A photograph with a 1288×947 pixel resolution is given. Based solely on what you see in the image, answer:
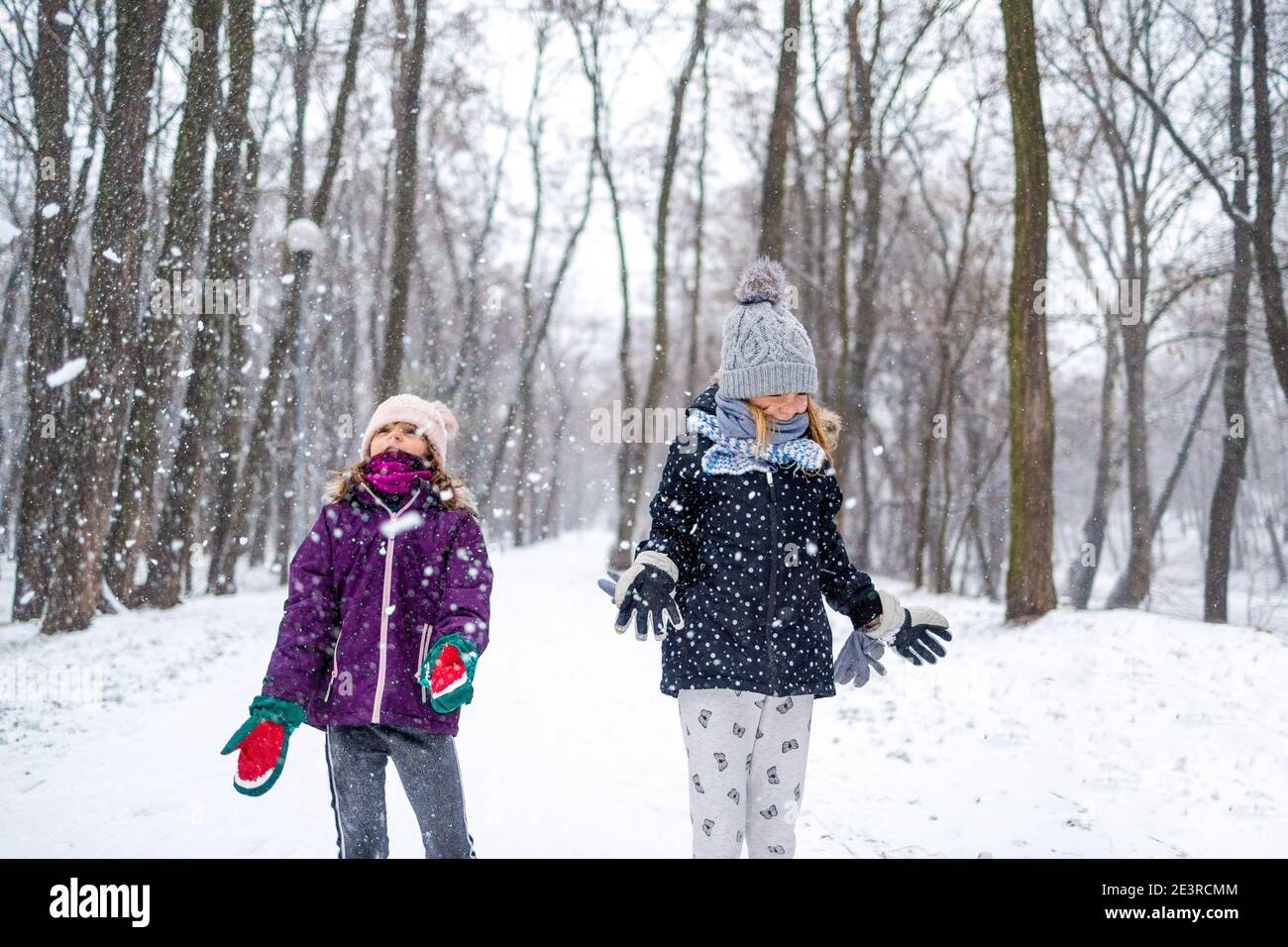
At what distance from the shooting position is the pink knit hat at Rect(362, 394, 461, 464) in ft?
9.62

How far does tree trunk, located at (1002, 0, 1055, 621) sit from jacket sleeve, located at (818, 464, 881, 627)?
6954 millimetres

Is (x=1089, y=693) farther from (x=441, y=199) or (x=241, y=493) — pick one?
(x=441, y=199)

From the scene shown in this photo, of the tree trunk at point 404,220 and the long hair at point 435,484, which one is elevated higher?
the tree trunk at point 404,220

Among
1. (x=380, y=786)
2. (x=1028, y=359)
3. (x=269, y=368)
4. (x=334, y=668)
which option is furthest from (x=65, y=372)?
(x=1028, y=359)

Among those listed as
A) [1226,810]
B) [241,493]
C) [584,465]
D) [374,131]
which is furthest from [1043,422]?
[584,465]

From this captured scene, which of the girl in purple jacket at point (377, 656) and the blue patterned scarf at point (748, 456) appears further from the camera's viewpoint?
the blue patterned scarf at point (748, 456)

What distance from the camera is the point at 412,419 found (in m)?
2.95

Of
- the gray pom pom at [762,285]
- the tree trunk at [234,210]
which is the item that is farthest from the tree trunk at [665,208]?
the gray pom pom at [762,285]

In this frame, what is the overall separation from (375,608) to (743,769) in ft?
3.93

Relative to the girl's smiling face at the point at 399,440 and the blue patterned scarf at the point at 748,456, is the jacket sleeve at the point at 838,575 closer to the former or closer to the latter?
the blue patterned scarf at the point at 748,456

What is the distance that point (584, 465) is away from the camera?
5725cm

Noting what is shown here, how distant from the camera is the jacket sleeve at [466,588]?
254 cm

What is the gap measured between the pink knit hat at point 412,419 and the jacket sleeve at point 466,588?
0.38 m

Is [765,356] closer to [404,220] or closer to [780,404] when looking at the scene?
[780,404]
